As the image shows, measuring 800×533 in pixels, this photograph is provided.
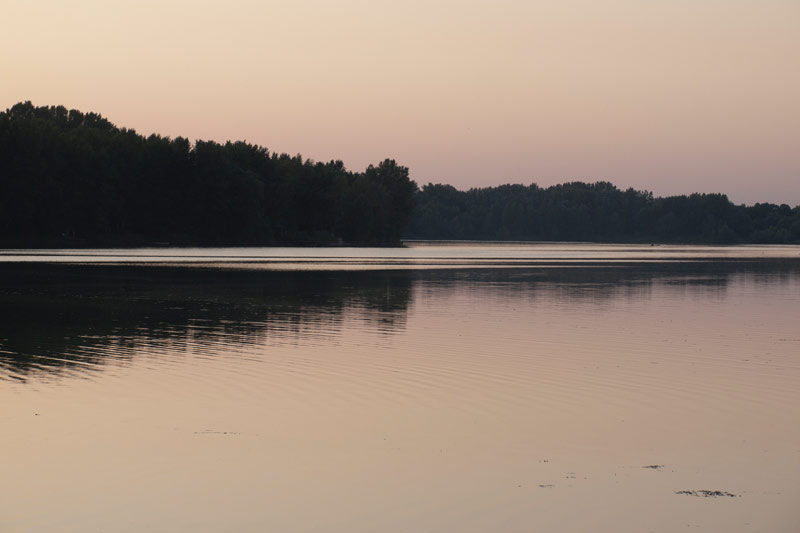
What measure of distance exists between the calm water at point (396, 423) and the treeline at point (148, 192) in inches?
4287

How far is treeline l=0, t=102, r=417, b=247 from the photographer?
438 ft

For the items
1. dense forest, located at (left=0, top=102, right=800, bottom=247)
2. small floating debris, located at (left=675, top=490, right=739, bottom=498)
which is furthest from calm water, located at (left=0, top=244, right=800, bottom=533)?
dense forest, located at (left=0, top=102, right=800, bottom=247)

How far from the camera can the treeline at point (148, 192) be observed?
13338 centimetres

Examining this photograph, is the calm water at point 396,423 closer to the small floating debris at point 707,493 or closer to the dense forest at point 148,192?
the small floating debris at point 707,493

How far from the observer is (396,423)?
47.9 feet

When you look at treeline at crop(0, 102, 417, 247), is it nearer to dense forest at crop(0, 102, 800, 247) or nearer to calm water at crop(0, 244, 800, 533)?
dense forest at crop(0, 102, 800, 247)

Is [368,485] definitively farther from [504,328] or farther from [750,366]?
[504,328]

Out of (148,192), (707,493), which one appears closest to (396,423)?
(707,493)

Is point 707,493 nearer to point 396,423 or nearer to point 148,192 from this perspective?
point 396,423

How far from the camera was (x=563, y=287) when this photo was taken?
50.8m

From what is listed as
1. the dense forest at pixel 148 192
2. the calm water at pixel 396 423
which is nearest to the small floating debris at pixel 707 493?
the calm water at pixel 396 423

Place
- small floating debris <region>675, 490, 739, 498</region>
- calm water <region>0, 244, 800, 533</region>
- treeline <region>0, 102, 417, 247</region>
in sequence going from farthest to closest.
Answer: treeline <region>0, 102, 417, 247</region> < small floating debris <region>675, 490, 739, 498</region> < calm water <region>0, 244, 800, 533</region>

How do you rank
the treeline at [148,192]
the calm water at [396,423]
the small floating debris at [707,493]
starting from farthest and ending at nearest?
the treeline at [148,192]
the small floating debris at [707,493]
the calm water at [396,423]

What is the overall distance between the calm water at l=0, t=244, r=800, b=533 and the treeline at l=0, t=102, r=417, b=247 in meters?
109
